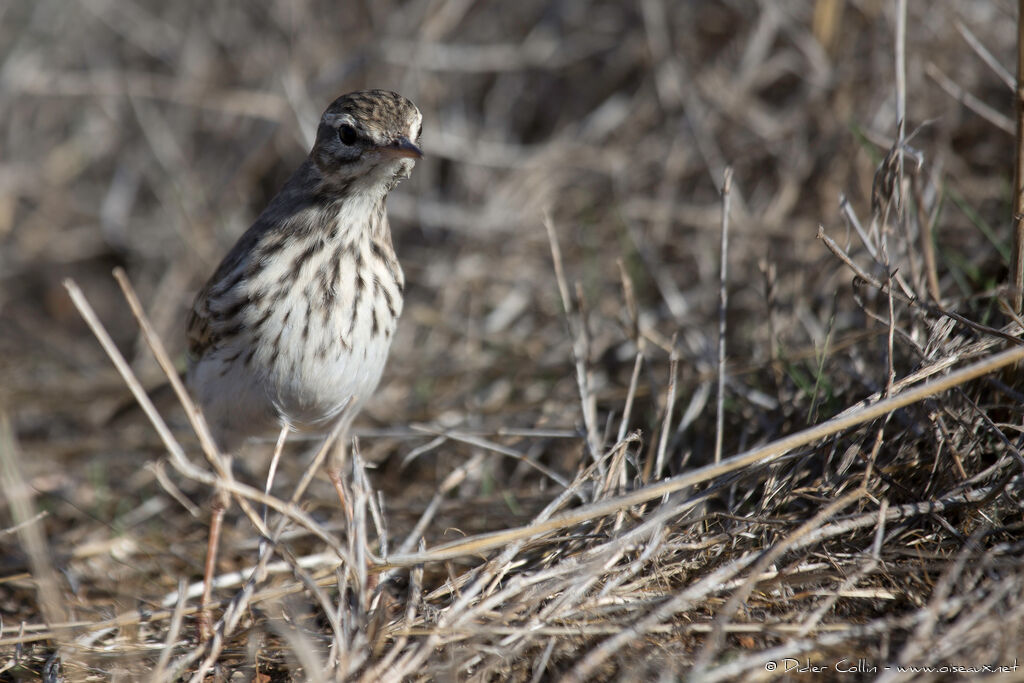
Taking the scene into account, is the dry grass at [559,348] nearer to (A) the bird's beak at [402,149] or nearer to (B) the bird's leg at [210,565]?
(B) the bird's leg at [210,565]

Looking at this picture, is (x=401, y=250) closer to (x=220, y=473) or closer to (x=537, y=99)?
(x=537, y=99)

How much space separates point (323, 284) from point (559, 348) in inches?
76.3

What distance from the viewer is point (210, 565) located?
4.04m

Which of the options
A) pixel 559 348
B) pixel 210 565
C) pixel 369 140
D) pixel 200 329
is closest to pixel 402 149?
pixel 369 140

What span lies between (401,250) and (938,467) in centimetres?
395

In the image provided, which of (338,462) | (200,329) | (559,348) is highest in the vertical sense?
(200,329)

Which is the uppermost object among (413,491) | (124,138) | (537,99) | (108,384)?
(124,138)

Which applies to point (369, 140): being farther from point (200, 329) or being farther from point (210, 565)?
point (210, 565)

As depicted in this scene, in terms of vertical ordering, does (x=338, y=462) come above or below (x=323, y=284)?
below

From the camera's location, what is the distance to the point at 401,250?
6.52 m

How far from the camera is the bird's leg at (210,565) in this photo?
350 centimetres

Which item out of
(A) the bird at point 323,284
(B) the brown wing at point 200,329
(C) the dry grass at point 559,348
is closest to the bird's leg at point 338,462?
(C) the dry grass at point 559,348

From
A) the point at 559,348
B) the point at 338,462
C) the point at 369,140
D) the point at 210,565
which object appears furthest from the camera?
the point at 559,348

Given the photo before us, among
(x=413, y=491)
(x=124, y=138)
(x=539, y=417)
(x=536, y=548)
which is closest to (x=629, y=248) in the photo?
(x=539, y=417)
